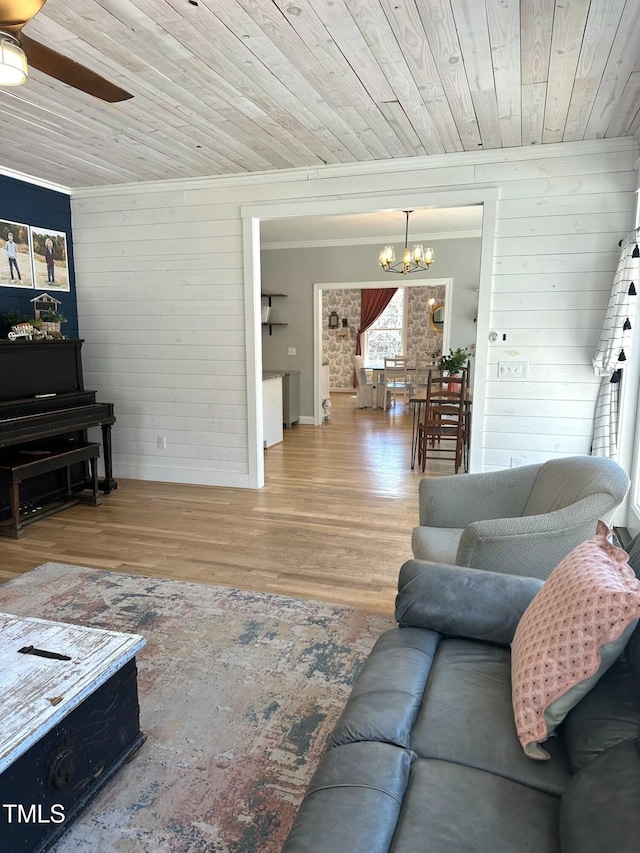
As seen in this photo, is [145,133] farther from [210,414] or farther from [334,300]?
[334,300]

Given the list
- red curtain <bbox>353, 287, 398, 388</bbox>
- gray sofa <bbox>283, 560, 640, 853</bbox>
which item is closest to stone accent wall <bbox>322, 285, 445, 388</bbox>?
red curtain <bbox>353, 287, 398, 388</bbox>

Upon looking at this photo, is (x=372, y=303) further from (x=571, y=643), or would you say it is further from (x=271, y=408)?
(x=571, y=643)

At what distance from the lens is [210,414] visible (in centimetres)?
491

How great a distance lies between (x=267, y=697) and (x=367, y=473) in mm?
3502

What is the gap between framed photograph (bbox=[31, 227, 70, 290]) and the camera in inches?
182

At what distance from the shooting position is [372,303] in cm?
1209

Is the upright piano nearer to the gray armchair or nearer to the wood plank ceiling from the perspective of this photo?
the wood plank ceiling

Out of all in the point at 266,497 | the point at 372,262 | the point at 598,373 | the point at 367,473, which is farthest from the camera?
the point at 372,262

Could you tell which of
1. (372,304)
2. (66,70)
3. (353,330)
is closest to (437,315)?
(372,304)

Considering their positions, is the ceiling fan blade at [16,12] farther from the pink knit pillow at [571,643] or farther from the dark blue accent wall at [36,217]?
the dark blue accent wall at [36,217]

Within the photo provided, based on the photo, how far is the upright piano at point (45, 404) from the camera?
3826 mm

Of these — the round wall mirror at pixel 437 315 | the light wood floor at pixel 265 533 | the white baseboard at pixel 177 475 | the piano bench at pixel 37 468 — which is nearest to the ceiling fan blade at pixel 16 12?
the light wood floor at pixel 265 533

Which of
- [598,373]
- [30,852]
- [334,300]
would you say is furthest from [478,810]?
[334,300]

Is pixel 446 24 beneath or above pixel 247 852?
above
